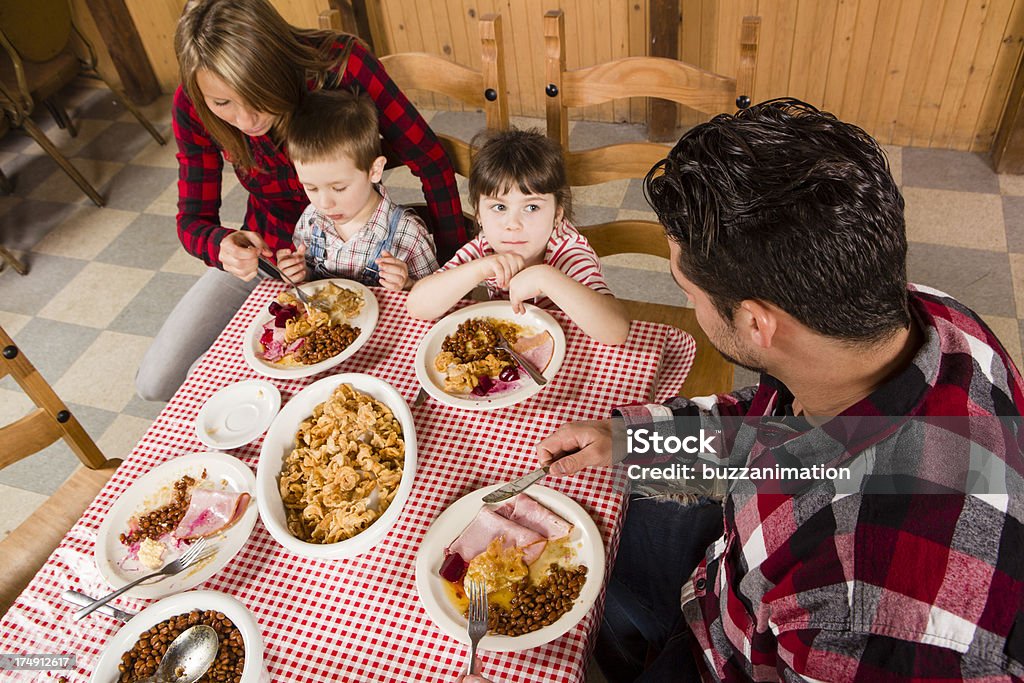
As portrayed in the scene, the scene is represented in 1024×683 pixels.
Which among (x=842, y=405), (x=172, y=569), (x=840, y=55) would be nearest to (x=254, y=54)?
(x=172, y=569)

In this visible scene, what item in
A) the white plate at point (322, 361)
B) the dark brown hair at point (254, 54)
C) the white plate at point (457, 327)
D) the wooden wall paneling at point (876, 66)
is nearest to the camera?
the white plate at point (457, 327)

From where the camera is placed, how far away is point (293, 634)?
1109 mm

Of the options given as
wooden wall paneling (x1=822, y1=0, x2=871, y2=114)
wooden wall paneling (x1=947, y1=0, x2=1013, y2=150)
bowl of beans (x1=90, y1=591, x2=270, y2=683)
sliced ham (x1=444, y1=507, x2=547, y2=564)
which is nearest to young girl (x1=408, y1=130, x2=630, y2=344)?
sliced ham (x1=444, y1=507, x2=547, y2=564)

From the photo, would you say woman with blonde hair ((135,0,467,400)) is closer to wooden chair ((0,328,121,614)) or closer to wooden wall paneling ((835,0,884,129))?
wooden chair ((0,328,121,614))

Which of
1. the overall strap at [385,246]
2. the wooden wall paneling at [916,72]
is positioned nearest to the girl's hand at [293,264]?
the overall strap at [385,246]

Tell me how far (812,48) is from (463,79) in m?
1.85

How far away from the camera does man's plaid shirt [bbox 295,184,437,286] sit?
1.86m

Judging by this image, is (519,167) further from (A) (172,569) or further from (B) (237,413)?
(A) (172,569)

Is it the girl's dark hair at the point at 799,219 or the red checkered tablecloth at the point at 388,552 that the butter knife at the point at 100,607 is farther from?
the girl's dark hair at the point at 799,219

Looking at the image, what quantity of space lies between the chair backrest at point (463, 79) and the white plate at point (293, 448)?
32.1 inches

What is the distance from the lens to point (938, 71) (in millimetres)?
2928

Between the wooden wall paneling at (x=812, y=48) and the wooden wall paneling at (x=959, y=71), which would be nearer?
the wooden wall paneling at (x=959, y=71)

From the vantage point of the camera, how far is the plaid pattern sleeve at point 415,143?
5.90ft

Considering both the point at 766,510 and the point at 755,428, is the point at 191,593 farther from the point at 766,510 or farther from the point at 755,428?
the point at 755,428
